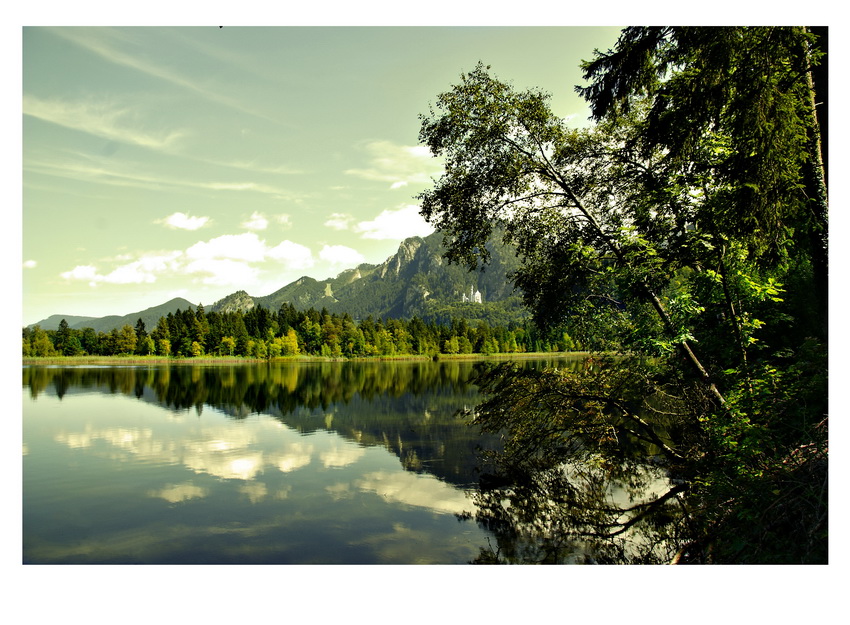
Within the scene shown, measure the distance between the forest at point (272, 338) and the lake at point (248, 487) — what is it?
76.5 metres

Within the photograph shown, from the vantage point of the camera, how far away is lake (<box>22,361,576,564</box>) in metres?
9.42

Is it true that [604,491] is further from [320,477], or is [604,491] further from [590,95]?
[590,95]

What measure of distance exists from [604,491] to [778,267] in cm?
607

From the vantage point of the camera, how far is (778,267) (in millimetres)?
9344

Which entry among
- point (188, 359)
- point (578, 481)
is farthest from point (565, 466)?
point (188, 359)

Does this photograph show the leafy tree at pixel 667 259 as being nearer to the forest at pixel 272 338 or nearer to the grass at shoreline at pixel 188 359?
the grass at shoreline at pixel 188 359

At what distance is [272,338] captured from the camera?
351 ft

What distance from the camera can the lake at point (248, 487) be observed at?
942cm

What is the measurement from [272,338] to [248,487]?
97.3m

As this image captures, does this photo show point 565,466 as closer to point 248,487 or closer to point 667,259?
point 667,259

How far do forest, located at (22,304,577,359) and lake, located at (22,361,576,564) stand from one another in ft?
251

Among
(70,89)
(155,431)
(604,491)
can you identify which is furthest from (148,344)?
(604,491)

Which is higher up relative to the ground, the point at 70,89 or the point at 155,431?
the point at 70,89

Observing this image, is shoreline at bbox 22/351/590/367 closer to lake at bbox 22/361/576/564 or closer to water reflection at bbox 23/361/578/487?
water reflection at bbox 23/361/578/487
